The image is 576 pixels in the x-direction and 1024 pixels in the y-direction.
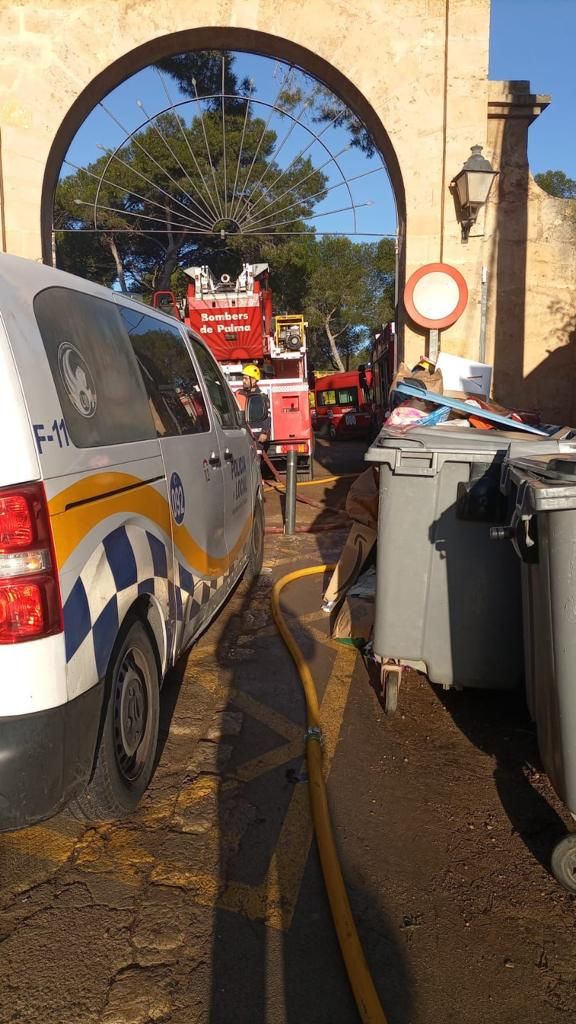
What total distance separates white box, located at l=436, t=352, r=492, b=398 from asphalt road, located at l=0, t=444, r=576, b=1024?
18.0ft

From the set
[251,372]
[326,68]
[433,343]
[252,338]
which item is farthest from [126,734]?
[252,338]

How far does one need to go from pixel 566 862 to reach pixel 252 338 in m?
11.9

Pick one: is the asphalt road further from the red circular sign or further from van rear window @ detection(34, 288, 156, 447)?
the red circular sign

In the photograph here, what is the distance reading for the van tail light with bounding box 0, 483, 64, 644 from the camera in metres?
2.02

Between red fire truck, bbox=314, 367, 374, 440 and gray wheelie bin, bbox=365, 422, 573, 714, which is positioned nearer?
gray wheelie bin, bbox=365, 422, 573, 714

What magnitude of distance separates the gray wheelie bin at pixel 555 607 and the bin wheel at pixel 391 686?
41.5 inches

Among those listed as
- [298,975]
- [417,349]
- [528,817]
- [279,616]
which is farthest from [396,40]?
[298,975]

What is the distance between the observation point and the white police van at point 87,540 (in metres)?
2.05

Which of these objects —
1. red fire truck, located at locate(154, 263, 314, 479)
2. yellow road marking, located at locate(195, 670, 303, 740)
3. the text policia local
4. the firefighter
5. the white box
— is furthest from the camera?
the text policia local

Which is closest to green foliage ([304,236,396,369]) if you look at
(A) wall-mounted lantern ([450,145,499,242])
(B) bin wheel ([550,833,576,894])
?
(A) wall-mounted lantern ([450,145,499,242])

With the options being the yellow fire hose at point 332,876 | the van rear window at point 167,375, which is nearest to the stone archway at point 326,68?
the van rear window at point 167,375

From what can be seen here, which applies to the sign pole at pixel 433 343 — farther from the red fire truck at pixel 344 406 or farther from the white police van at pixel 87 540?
the red fire truck at pixel 344 406

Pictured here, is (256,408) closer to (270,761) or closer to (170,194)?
(270,761)

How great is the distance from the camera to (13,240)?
9.50 m
